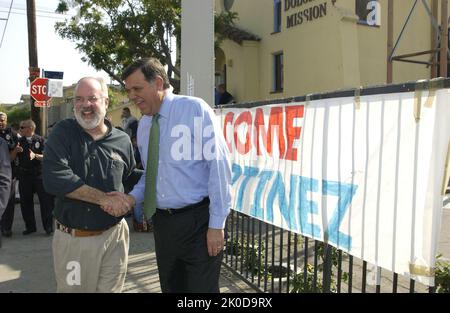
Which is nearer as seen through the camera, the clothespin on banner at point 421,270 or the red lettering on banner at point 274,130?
the clothespin on banner at point 421,270

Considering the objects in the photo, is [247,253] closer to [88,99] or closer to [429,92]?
[88,99]

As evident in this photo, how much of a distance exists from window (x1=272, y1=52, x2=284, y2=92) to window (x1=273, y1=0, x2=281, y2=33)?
0.89m

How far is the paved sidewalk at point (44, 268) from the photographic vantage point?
5094mm

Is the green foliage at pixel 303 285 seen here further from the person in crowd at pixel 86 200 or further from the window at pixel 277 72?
the window at pixel 277 72

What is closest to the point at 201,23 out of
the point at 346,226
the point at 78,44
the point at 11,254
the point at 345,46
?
the point at 346,226

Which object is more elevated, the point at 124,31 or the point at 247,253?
the point at 124,31

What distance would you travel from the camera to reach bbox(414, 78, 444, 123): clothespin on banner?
2459 millimetres

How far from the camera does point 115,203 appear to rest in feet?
9.73

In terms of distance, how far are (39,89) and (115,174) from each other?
10675mm

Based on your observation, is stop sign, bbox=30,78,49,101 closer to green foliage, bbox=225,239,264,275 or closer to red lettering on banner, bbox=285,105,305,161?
green foliage, bbox=225,239,264,275

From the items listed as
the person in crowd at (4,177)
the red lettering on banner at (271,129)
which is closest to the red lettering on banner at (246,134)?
the red lettering on banner at (271,129)

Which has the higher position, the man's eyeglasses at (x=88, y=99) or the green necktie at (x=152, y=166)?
the man's eyeglasses at (x=88, y=99)

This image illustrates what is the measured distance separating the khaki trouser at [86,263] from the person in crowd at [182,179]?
35cm

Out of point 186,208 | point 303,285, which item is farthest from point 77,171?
point 303,285
